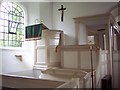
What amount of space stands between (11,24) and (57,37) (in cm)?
148

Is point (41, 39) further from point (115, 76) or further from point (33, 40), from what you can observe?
point (115, 76)

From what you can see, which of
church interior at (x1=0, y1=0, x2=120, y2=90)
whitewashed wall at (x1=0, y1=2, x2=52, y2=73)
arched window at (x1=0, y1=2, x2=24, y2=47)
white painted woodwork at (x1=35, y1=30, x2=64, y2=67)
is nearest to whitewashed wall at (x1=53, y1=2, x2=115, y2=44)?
church interior at (x1=0, y1=0, x2=120, y2=90)

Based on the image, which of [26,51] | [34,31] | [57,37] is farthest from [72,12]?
[26,51]

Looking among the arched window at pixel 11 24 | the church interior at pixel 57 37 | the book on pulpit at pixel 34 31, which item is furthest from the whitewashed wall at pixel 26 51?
the book on pulpit at pixel 34 31

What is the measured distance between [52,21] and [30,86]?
4009 millimetres

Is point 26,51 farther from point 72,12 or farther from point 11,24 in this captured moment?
point 72,12

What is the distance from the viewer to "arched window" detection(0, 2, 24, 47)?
4934mm

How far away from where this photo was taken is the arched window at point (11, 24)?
493cm

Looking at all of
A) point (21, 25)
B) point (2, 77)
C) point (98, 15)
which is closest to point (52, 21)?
point (21, 25)

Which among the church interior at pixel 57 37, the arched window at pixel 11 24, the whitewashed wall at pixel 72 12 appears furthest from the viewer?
the whitewashed wall at pixel 72 12

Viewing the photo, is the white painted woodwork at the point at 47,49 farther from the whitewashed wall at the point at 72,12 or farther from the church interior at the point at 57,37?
the whitewashed wall at the point at 72,12

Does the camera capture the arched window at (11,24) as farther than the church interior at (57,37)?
Yes

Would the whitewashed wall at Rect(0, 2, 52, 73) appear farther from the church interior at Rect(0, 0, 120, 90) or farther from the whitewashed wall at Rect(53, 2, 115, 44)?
the whitewashed wall at Rect(53, 2, 115, 44)

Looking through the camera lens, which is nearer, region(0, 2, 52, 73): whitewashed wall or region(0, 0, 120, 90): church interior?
region(0, 0, 120, 90): church interior
